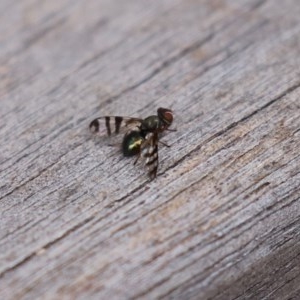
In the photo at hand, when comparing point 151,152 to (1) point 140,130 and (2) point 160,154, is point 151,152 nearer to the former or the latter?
(2) point 160,154

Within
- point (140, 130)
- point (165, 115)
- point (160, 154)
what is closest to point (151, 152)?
point (160, 154)

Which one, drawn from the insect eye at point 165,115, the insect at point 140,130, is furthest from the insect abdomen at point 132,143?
the insect eye at point 165,115

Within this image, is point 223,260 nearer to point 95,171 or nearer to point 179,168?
point 179,168

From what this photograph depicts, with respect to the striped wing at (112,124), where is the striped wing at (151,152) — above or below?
below

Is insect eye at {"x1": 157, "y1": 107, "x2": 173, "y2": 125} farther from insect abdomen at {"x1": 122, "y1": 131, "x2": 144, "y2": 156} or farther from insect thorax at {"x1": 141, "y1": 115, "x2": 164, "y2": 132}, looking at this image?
insect abdomen at {"x1": 122, "y1": 131, "x2": 144, "y2": 156}

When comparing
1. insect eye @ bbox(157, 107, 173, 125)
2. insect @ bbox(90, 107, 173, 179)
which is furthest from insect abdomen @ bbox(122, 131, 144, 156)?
insect eye @ bbox(157, 107, 173, 125)

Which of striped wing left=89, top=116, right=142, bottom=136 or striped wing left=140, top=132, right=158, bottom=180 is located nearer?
striped wing left=140, top=132, right=158, bottom=180

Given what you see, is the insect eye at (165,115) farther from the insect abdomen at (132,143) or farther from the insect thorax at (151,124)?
the insect abdomen at (132,143)

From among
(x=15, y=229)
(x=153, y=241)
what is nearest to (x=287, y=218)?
(x=153, y=241)
